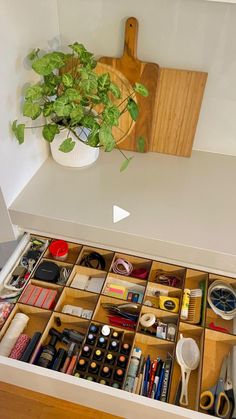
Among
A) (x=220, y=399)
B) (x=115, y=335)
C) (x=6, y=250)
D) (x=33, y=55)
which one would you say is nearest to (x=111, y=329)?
(x=115, y=335)

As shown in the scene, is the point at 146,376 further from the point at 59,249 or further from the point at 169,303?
the point at 59,249

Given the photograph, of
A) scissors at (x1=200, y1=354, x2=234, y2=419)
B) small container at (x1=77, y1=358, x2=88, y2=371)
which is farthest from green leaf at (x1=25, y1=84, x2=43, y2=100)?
scissors at (x1=200, y1=354, x2=234, y2=419)

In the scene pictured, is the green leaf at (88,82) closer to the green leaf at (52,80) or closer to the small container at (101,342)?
the green leaf at (52,80)

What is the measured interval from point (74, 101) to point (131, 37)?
0.29m

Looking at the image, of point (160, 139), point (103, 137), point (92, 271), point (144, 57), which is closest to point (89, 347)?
point (92, 271)

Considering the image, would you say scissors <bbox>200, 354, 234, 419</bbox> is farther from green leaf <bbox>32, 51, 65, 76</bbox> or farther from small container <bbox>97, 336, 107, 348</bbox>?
Answer: green leaf <bbox>32, 51, 65, 76</bbox>

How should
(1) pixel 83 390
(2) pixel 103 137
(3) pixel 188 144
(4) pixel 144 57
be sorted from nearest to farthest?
1. (1) pixel 83 390
2. (2) pixel 103 137
3. (4) pixel 144 57
4. (3) pixel 188 144

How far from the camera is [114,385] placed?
2.86ft

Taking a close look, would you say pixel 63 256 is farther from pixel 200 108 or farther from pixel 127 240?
pixel 200 108

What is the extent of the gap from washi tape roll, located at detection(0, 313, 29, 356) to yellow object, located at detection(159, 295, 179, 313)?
1.35 ft

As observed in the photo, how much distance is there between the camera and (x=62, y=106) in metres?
0.86

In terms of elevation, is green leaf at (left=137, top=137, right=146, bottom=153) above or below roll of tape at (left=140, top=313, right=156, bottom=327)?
above

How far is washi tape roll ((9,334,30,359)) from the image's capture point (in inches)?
35.9

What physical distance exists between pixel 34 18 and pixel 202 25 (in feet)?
1.58
